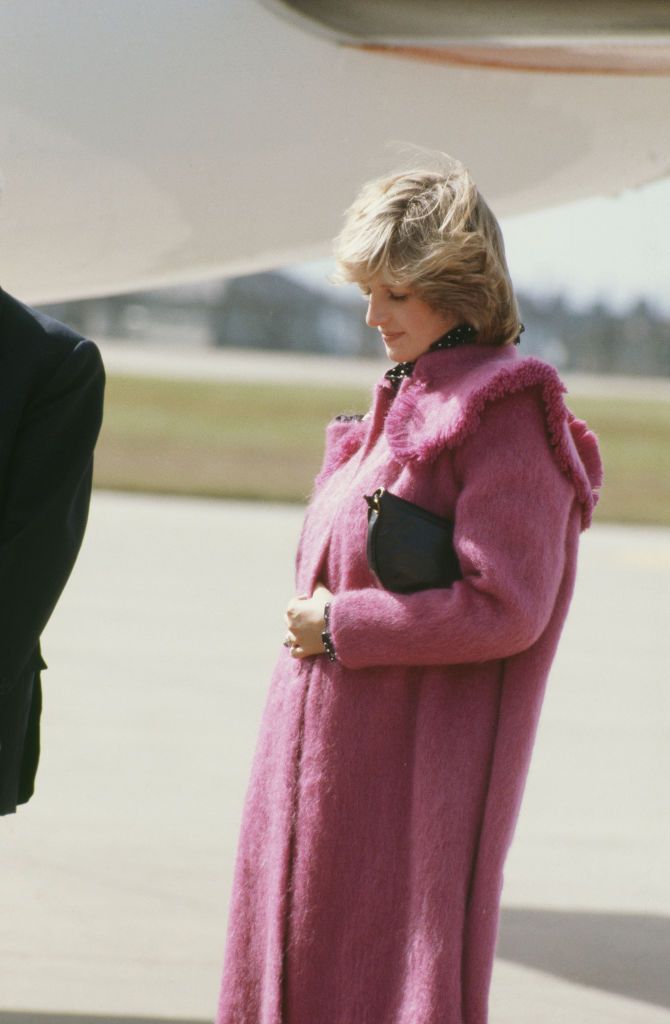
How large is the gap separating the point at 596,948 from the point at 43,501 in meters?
2.35

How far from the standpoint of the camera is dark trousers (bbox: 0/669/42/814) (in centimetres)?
237

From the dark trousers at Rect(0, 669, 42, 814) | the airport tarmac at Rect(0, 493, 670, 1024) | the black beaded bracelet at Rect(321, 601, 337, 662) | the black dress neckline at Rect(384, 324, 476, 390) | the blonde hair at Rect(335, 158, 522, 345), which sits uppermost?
the blonde hair at Rect(335, 158, 522, 345)

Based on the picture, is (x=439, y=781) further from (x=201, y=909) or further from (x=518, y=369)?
(x=201, y=909)

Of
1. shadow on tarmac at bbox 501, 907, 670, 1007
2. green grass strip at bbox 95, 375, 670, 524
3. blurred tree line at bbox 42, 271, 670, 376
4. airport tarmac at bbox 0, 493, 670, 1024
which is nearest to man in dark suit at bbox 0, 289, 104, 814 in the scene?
airport tarmac at bbox 0, 493, 670, 1024

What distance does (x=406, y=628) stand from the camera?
2172mm

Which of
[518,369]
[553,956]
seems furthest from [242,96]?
[553,956]

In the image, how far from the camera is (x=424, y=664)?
2207 mm

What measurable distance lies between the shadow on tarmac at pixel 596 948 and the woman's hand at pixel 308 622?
182cm

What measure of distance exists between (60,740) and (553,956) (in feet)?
8.93

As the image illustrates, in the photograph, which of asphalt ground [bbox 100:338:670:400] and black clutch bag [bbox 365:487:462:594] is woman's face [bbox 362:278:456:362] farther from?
asphalt ground [bbox 100:338:670:400]

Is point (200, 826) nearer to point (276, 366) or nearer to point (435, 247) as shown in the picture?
point (435, 247)

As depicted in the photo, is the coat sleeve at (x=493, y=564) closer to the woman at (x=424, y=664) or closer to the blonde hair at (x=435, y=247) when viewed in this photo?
the woman at (x=424, y=664)

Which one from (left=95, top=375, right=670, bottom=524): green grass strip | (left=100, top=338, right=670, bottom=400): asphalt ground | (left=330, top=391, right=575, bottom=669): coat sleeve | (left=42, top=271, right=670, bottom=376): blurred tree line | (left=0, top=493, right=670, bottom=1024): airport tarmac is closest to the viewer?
(left=330, top=391, right=575, bottom=669): coat sleeve

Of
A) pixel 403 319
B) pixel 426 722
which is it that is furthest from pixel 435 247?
pixel 426 722
